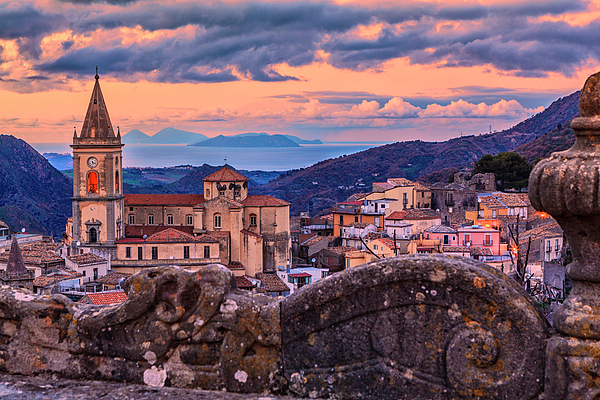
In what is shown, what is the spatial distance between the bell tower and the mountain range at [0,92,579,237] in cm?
6420

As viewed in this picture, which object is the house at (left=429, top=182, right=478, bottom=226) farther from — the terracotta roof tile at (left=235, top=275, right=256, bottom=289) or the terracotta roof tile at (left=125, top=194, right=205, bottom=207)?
the terracotta roof tile at (left=235, top=275, right=256, bottom=289)

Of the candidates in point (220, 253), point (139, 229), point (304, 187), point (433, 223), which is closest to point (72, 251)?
point (139, 229)

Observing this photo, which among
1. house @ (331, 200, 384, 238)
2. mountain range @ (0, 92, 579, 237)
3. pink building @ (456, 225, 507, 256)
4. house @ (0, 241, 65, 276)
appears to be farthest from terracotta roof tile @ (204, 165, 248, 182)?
mountain range @ (0, 92, 579, 237)

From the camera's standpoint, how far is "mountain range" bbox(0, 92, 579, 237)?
452ft

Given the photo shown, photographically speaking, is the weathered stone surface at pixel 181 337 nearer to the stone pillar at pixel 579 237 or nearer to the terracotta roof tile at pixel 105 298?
the stone pillar at pixel 579 237

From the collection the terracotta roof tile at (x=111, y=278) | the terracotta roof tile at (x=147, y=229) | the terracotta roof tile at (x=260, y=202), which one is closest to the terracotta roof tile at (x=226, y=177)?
the terracotta roof tile at (x=260, y=202)

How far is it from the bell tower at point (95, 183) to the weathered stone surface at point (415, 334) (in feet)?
186

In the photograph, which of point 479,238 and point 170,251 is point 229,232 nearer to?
point 170,251

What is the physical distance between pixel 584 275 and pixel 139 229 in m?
60.1

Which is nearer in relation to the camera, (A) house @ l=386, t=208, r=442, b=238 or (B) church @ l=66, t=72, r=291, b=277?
(B) church @ l=66, t=72, r=291, b=277

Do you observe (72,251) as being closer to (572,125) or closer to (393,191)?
(393,191)

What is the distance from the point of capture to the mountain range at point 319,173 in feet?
452

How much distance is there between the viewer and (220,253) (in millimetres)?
54969

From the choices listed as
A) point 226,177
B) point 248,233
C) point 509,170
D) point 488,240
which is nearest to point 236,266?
point 248,233
